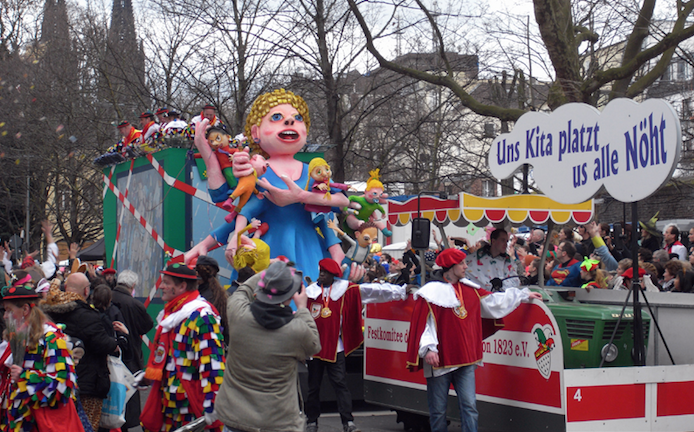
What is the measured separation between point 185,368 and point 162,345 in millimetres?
249

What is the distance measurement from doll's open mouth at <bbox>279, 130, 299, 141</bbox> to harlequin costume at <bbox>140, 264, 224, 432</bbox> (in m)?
4.13

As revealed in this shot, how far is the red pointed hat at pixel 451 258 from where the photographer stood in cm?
599

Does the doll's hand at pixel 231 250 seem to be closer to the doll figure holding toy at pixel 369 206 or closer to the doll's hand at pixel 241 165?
the doll's hand at pixel 241 165

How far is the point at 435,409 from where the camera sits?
6.04 meters

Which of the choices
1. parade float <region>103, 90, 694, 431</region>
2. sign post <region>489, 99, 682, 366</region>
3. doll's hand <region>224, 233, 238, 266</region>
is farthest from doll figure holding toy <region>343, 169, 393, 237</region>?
sign post <region>489, 99, 682, 366</region>

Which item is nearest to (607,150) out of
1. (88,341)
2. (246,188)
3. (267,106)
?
(88,341)

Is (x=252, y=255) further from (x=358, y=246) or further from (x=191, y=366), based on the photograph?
(x=191, y=366)

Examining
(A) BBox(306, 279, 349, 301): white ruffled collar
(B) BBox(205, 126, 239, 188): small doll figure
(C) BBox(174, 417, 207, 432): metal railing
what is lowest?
(C) BBox(174, 417, 207, 432): metal railing

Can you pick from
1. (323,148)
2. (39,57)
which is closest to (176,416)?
(323,148)

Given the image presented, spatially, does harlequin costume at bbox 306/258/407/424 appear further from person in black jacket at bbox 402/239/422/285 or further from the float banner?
person in black jacket at bbox 402/239/422/285

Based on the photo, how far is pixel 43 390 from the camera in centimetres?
477

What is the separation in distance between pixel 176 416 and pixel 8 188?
30.0 metres

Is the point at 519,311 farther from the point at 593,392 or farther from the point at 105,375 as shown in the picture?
the point at 105,375

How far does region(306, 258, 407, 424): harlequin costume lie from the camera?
7.12 metres
